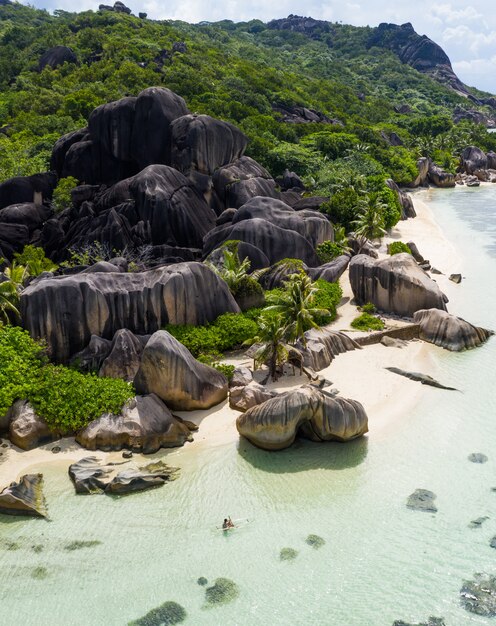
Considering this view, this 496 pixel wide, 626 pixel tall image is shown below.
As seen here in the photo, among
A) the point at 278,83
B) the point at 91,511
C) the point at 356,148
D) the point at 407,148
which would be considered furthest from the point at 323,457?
the point at 278,83

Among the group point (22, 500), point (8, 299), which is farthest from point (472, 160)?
point (22, 500)

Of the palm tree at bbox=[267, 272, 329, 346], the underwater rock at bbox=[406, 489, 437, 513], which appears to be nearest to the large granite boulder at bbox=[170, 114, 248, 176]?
the palm tree at bbox=[267, 272, 329, 346]

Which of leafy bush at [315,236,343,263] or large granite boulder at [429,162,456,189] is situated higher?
large granite boulder at [429,162,456,189]

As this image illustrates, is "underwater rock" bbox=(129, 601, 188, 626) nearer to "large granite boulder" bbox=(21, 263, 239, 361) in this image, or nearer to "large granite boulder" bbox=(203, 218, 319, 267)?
"large granite boulder" bbox=(21, 263, 239, 361)

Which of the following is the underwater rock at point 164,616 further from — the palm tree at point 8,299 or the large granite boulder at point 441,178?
the large granite boulder at point 441,178

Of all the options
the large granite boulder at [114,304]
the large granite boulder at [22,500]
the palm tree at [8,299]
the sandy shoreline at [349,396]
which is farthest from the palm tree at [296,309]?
the large granite boulder at [22,500]

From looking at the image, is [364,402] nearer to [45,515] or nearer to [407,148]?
[45,515]

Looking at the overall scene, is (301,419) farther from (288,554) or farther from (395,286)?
(395,286)
